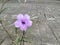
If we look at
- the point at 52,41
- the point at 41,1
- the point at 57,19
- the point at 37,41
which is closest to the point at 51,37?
the point at 52,41

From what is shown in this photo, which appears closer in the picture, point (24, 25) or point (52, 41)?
point (24, 25)

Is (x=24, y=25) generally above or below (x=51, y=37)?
above

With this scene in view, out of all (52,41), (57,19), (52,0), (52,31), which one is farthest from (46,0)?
(52,41)

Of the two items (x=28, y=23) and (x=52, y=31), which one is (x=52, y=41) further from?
(x=28, y=23)

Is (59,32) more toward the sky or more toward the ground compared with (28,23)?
more toward the ground

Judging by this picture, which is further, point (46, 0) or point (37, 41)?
point (46, 0)

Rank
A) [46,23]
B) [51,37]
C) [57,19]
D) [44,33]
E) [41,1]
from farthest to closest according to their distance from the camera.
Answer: [41,1] → [57,19] → [46,23] → [44,33] → [51,37]

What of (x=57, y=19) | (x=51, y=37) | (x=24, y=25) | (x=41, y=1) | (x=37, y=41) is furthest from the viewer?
(x=41, y=1)

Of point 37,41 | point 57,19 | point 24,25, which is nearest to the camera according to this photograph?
point 24,25

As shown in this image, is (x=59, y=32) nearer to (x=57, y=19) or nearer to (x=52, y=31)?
(x=52, y=31)
